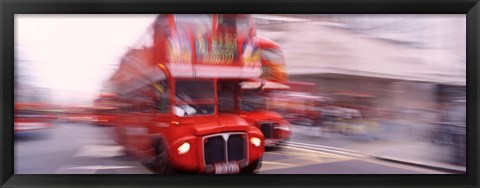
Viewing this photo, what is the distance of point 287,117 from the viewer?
10.4 ft

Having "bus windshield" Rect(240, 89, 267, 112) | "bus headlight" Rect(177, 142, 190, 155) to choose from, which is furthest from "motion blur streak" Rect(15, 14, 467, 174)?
"bus headlight" Rect(177, 142, 190, 155)

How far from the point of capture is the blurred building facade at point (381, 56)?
10.3 ft

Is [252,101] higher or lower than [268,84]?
lower

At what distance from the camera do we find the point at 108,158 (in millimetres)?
3152

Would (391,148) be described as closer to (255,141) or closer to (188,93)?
(255,141)

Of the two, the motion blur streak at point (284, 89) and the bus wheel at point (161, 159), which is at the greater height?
the motion blur streak at point (284, 89)

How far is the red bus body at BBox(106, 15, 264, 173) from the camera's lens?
3049mm

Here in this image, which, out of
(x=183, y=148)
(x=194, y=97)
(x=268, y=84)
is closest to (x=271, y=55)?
(x=268, y=84)

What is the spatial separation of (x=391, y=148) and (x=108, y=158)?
85.9 inches

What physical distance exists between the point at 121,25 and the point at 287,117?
145 cm

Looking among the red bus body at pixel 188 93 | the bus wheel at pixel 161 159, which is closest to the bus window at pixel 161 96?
the red bus body at pixel 188 93

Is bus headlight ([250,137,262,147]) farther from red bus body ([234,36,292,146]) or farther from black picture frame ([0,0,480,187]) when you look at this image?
black picture frame ([0,0,480,187])

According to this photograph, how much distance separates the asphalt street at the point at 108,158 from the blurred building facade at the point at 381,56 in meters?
0.44

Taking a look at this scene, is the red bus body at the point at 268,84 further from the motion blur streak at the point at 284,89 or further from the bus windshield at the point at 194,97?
the bus windshield at the point at 194,97
